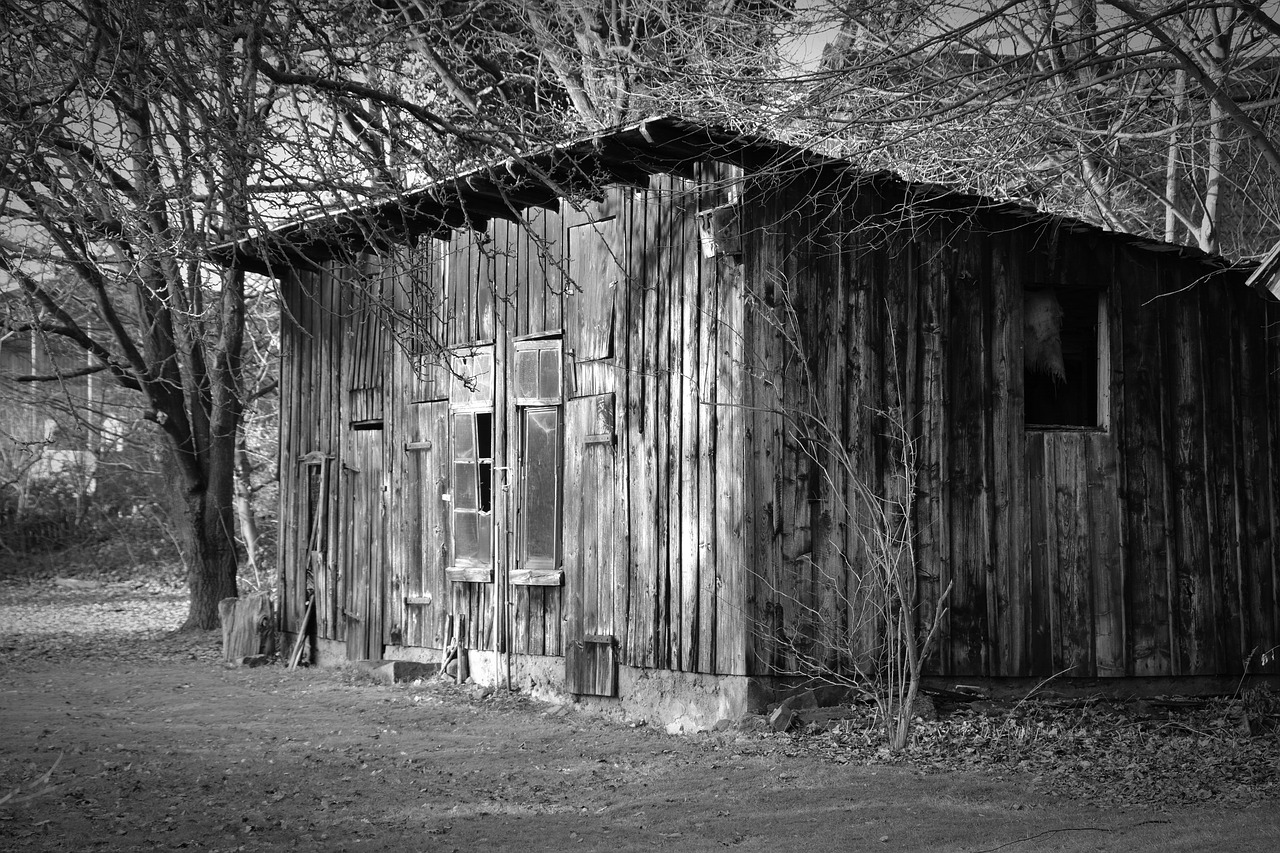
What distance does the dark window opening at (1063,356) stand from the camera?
9.48 metres

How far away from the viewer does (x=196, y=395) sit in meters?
16.1

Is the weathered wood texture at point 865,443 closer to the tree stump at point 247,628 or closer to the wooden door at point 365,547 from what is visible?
the wooden door at point 365,547

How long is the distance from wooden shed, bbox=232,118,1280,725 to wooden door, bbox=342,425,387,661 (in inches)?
94.2

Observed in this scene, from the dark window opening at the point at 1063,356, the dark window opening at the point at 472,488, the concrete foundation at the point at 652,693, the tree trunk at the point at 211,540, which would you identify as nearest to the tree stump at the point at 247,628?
the tree trunk at the point at 211,540

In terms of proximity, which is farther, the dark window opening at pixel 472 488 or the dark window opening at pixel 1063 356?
the dark window opening at pixel 472 488

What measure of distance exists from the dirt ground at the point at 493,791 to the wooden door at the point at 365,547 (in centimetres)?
222

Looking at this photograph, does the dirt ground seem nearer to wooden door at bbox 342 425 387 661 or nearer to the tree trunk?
wooden door at bbox 342 425 387 661

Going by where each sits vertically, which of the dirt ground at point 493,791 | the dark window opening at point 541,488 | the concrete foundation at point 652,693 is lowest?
the dirt ground at point 493,791

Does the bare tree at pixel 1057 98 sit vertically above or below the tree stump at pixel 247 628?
above

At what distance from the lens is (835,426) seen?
8758 mm

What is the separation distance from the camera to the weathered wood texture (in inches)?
340

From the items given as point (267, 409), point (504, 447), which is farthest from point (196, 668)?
point (267, 409)

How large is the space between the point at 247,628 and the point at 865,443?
8.60 meters

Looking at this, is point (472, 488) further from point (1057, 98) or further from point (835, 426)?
point (1057, 98)
